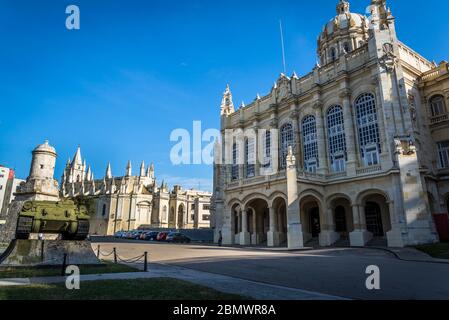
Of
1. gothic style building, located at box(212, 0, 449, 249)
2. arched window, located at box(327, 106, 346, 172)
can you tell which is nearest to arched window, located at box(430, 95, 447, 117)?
gothic style building, located at box(212, 0, 449, 249)

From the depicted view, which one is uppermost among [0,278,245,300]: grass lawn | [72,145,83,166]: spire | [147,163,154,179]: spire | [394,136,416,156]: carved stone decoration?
[72,145,83,166]: spire

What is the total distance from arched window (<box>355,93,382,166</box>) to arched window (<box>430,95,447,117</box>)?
18.5ft

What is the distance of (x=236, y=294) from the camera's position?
6.85 meters

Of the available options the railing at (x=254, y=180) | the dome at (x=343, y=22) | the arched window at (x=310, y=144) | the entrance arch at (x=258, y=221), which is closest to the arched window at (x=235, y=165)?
the entrance arch at (x=258, y=221)

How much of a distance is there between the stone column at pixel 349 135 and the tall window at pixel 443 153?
292 inches

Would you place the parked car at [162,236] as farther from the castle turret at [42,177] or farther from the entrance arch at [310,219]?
the castle turret at [42,177]

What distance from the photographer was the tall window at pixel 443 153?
27.4 m

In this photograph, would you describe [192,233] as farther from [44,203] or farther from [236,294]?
[236,294]

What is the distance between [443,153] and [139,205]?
2611 inches

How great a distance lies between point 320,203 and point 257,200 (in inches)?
292

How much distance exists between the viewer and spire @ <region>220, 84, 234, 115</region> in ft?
152

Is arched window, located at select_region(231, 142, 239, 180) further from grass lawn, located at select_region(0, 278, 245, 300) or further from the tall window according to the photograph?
grass lawn, located at select_region(0, 278, 245, 300)

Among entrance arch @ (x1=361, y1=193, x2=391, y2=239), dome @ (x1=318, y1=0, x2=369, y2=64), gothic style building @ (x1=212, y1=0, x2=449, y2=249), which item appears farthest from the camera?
dome @ (x1=318, y1=0, x2=369, y2=64)
